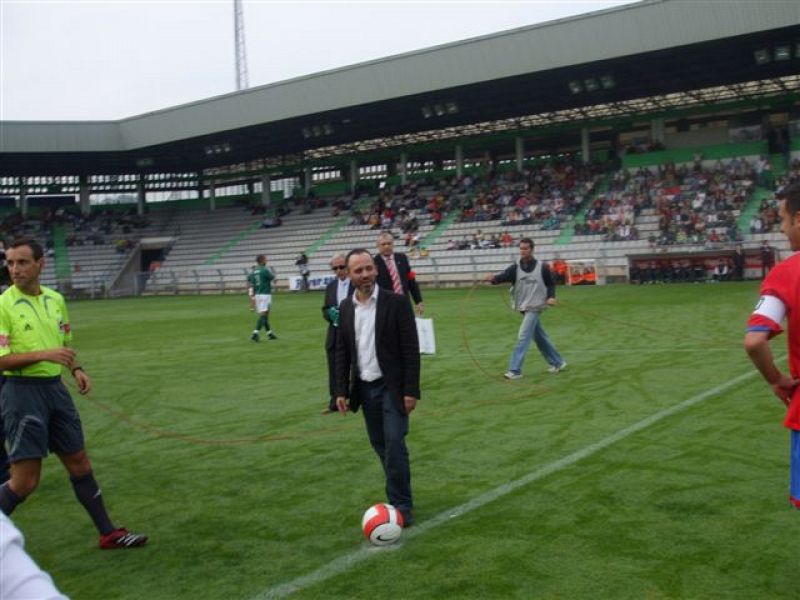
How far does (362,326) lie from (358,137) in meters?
42.8

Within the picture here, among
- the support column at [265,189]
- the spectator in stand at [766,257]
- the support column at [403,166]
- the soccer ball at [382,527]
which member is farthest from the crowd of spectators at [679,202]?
the soccer ball at [382,527]

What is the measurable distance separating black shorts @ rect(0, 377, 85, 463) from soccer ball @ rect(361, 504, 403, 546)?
1.92 metres

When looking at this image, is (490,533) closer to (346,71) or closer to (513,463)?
(513,463)

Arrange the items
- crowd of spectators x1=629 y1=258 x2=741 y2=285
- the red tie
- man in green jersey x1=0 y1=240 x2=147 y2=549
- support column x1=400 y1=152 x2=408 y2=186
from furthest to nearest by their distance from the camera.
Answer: support column x1=400 y1=152 x2=408 y2=186, crowd of spectators x1=629 y1=258 x2=741 y2=285, the red tie, man in green jersey x1=0 y1=240 x2=147 y2=549

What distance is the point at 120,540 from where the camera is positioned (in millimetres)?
5613

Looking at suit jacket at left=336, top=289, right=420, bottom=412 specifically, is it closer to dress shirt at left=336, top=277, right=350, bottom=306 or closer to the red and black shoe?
the red and black shoe

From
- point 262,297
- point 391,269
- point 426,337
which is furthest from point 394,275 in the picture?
point 262,297

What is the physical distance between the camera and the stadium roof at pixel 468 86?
31531mm

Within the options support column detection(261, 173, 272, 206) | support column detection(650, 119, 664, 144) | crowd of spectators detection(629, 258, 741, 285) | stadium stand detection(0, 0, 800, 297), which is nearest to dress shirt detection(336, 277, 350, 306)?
crowd of spectators detection(629, 258, 741, 285)

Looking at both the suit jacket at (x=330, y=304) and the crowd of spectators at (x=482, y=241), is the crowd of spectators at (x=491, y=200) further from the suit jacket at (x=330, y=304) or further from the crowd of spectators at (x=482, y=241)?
the suit jacket at (x=330, y=304)

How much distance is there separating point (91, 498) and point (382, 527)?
195 cm

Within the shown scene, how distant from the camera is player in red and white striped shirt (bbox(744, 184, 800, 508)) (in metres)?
3.55

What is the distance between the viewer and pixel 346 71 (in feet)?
127

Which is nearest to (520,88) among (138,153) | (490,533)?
(138,153)
